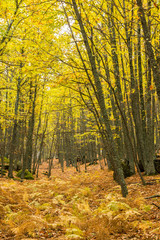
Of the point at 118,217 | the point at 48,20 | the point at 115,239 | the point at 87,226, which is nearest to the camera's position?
the point at 115,239

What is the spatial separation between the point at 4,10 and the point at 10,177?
1016 cm

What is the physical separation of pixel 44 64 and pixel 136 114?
5100mm

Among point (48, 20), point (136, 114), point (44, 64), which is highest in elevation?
point (48, 20)

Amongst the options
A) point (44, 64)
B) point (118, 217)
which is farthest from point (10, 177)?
point (118, 217)

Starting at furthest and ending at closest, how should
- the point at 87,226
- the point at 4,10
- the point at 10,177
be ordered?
1. the point at 10,177
2. the point at 4,10
3. the point at 87,226

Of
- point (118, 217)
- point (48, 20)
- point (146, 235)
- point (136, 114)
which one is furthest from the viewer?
point (136, 114)

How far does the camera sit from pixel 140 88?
1002 cm

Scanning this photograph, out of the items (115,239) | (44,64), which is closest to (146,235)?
(115,239)

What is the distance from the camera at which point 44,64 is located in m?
7.93

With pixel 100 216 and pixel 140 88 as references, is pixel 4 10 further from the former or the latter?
pixel 100 216

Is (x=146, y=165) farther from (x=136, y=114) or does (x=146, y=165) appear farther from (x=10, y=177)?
(x=10, y=177)

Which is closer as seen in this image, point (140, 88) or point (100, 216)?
point (100, 216)

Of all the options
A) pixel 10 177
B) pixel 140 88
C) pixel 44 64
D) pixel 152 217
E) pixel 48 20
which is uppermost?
pixel 48 20

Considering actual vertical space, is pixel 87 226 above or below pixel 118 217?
below
